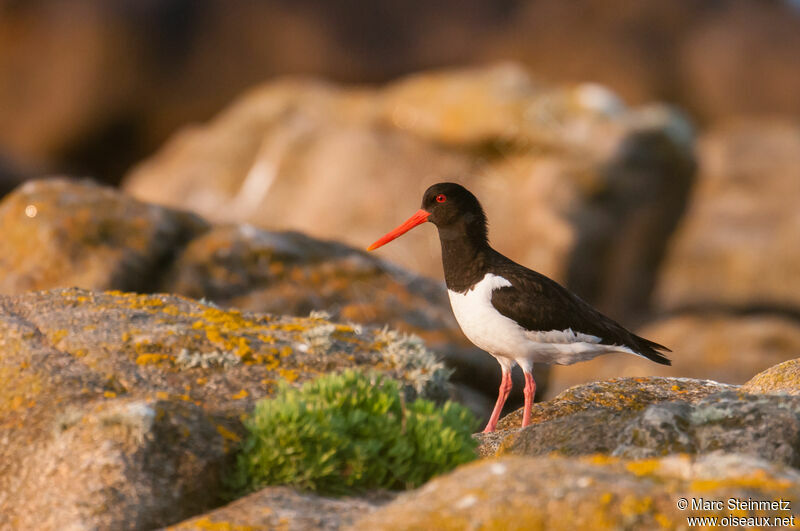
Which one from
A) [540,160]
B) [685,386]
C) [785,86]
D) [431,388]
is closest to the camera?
[431,388]

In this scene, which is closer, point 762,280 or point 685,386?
point 685,386

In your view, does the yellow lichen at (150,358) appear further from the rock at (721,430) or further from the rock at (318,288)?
the rock at (318,288)

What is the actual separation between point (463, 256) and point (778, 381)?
3216 mm

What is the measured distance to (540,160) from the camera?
25312mm

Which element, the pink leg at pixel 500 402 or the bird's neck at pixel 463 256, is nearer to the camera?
the pink leg at pixel 500 402

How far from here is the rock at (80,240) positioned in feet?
38.2

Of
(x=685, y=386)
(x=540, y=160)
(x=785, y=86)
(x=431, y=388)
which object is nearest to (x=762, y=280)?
(x=540, y=160)

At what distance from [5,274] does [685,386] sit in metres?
8.51

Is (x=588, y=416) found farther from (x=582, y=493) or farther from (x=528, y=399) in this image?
(x=582, y=493)

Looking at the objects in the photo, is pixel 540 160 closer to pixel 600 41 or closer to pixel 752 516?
pixel 600 41

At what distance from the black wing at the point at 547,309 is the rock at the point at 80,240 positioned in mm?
5328

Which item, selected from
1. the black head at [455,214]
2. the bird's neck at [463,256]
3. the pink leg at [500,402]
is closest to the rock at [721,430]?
the pink leg at [500,402]

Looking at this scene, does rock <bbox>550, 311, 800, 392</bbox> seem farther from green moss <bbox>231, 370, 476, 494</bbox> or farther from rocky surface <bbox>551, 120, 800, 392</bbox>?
green moss <bbox>231, 370, 476, 494</bbox>

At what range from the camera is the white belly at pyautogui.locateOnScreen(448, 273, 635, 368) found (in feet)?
28.5
